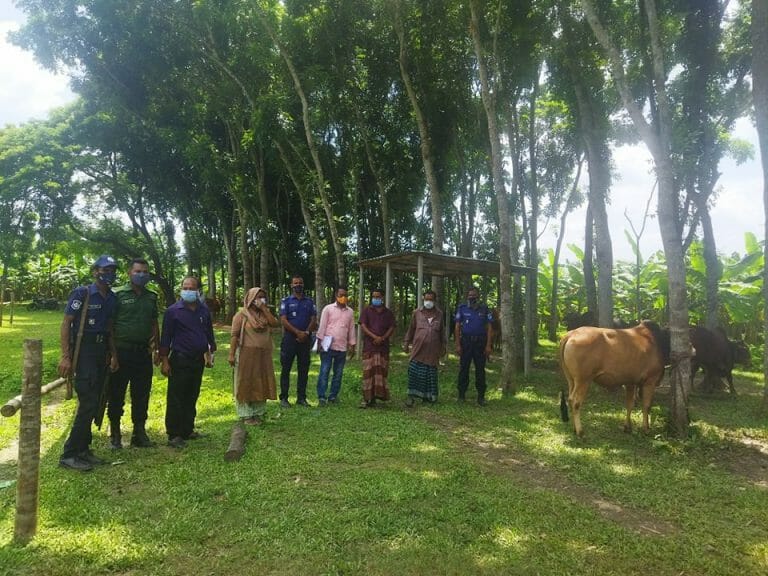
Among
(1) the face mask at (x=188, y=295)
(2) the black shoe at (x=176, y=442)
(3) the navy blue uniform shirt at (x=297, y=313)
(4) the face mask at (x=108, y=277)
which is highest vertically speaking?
(4) the face mask at (x=108, y=277)

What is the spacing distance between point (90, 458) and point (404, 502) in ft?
10.1

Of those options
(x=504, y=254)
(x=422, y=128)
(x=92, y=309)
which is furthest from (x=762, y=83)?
(x=92, y=309)

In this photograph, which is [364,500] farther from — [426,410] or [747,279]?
[747,279]

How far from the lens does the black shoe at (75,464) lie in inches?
187

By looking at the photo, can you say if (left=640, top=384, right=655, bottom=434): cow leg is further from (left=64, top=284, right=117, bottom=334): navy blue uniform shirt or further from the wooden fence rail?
the wooden fence rail

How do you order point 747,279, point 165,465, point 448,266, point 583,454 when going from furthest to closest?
1. point 747,279
2. point 448,266
3. point 583,454
4. point 165,465

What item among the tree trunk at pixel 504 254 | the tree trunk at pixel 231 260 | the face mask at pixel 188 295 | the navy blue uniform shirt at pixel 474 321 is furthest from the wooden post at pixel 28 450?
the tree trunk at pixel 231 260

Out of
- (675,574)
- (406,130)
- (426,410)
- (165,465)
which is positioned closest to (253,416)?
(165,465)

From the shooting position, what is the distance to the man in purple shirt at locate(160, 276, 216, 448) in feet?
18.5

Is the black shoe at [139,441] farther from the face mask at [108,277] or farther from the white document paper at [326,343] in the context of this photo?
the white document paper at [326,343]

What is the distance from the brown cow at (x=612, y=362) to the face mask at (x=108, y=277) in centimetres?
540

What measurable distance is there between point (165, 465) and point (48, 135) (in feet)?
64.1

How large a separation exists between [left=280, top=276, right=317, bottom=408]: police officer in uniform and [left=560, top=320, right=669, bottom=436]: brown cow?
366 cm

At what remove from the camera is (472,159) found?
1703 cm
